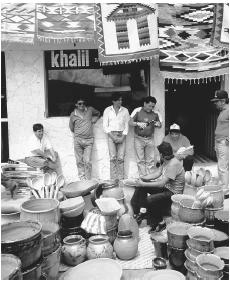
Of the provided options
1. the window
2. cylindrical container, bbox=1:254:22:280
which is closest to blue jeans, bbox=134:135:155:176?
the window

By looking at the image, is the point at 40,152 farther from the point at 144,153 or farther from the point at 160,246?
the point at 160,246

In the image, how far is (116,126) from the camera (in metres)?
7.74

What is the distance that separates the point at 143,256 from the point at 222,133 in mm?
3270

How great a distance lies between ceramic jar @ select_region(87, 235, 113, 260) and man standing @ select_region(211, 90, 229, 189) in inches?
130

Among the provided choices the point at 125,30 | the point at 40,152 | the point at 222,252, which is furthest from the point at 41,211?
the point at 125,30

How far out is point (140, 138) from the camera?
25.9 feet

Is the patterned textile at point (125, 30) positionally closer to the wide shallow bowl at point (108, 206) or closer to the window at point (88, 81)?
the window at point (88, 81)

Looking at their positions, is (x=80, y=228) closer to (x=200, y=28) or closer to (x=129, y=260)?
(x=129, y=260)

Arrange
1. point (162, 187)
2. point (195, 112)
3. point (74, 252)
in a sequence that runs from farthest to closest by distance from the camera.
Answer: point (195, 112)
point (162, 187)
point (74, 252)

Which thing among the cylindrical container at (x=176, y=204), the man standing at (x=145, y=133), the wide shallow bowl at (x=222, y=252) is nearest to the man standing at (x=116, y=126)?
the man standing at (x=145, y=133)

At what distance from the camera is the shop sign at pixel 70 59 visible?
7820 millimetres

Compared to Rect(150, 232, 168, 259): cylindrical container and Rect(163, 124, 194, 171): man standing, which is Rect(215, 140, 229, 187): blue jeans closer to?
Rect(163, 124, 194, 171): man standing

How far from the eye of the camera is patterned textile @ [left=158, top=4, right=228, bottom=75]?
7051mm

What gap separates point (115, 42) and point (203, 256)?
4.27m
